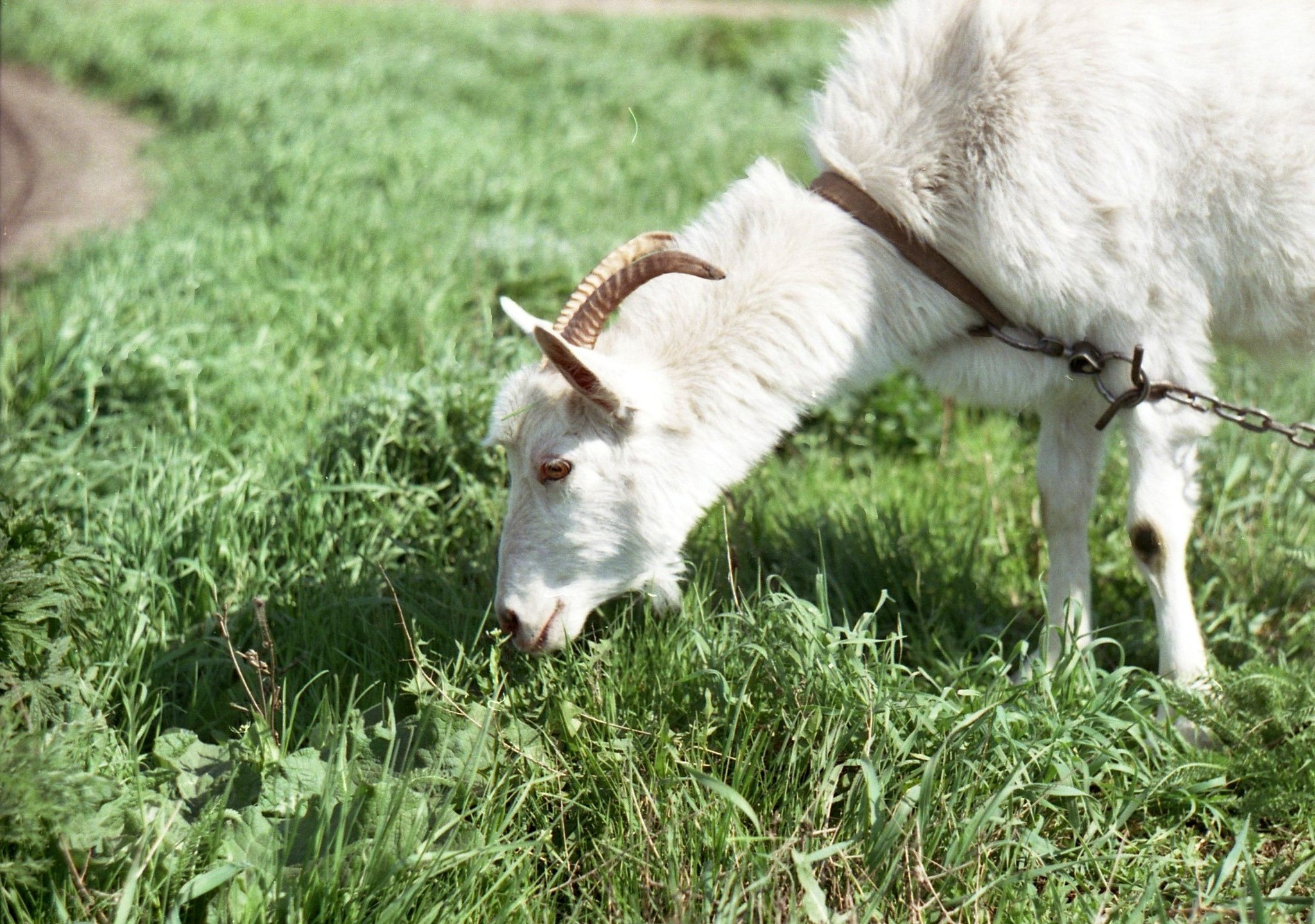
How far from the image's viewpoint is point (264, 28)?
1165cm

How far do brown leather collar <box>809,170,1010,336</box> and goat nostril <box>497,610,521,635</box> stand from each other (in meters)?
1.44

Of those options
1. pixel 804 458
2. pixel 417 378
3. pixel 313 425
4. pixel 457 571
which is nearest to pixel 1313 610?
pixel 804 458

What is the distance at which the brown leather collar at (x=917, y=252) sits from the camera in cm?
334

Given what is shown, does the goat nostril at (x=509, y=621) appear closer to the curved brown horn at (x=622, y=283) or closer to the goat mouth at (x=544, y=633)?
the goat mouth at (x=544, y=633)

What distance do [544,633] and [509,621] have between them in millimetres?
99

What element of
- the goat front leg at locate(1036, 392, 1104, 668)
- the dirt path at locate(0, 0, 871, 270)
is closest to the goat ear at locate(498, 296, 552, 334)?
the goat front leg at locate(1036, 392, 1104, 668)

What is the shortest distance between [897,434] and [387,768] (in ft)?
9.40

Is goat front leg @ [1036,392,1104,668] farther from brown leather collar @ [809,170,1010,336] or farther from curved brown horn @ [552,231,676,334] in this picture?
curved brown horn @ [552,231,676,334]

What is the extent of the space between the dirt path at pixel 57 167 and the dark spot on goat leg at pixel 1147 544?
5483mm

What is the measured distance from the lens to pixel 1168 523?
3.51 m

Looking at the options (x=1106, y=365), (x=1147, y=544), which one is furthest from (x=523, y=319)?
(x=1147, y=544)

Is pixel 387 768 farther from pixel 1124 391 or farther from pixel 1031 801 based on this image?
pixel 1124 391

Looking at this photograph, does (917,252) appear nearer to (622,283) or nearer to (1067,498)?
(622,283)

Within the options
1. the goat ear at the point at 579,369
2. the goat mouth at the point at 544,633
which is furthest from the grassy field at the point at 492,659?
the goat ear at the point at 579,369
